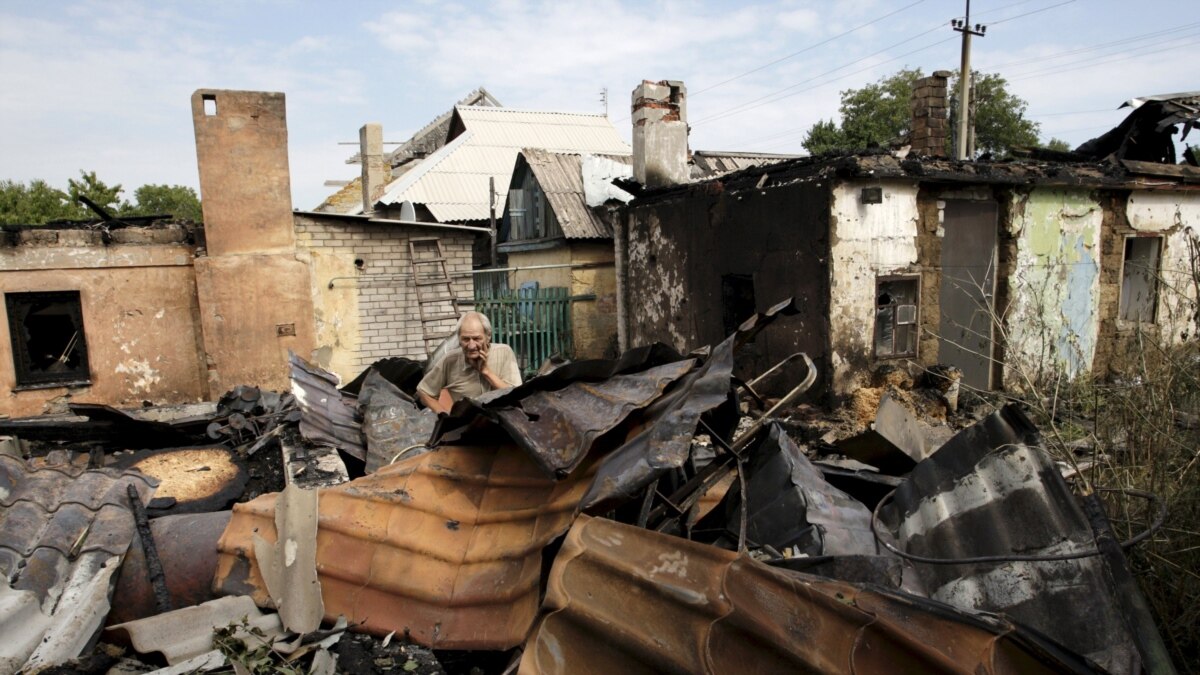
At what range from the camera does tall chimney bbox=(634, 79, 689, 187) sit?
462 inches

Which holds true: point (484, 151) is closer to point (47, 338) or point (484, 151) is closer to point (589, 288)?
point (589, 288)

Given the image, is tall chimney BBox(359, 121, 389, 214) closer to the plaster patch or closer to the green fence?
the green fence

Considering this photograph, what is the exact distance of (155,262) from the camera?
9594mm

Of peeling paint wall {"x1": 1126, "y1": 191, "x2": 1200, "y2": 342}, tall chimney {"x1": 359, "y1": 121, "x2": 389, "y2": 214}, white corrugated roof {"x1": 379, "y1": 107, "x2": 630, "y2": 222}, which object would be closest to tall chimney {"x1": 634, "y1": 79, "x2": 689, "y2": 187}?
peeling paint wall {"x1": 1126, "y1": 191, "x2": 1200, "y2": 342}

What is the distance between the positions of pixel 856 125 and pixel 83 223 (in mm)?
28252

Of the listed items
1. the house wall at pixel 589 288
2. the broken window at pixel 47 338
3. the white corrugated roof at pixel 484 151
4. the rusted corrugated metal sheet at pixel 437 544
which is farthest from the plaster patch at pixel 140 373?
the white corrugated roof at pixel 484 151

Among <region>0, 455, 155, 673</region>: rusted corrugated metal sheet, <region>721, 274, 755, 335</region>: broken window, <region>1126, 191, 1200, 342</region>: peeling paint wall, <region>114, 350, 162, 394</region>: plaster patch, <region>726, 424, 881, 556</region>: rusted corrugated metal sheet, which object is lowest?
<region>114, 350, 162, 394</region>: plaster patch

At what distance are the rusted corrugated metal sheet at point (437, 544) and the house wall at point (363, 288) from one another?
794 cm

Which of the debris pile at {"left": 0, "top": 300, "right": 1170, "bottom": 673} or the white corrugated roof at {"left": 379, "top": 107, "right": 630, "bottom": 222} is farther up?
the white corrugated roof at {"left": 379, "top": 107, "right": 630, "bottom": 222}

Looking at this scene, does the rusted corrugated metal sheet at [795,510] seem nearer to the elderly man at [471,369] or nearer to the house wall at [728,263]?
the elderly man at [471,369]

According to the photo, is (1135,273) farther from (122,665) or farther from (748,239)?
(122,665)

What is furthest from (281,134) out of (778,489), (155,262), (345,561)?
(778,489)

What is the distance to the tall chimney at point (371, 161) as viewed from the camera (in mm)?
Result: 19344

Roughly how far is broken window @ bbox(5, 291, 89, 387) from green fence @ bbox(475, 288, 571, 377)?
6.01 meters
